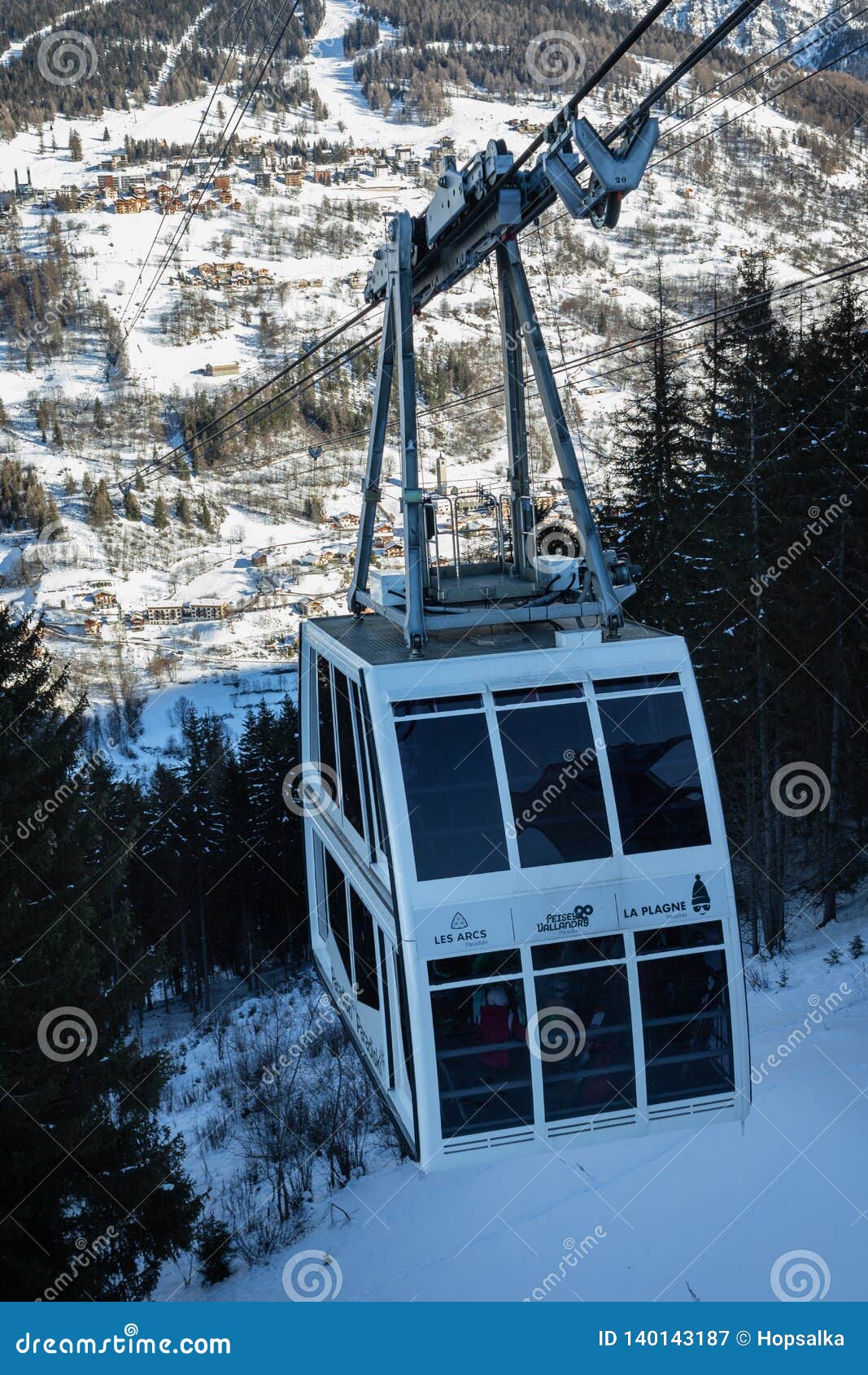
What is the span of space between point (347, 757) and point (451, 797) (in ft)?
6.70

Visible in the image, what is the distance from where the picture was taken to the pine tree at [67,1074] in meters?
11.9

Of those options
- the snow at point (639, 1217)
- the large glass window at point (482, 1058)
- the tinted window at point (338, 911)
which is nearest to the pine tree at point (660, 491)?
the snow at point (639, 1217)

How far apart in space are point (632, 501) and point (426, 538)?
50.2 ft

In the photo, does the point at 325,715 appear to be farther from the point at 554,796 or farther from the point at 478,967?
the point at 478,967

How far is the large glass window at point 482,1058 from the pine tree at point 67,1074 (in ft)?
20.2

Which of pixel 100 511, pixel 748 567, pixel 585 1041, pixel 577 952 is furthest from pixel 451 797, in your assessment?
pixel 100 511

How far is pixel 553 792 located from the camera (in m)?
6.98

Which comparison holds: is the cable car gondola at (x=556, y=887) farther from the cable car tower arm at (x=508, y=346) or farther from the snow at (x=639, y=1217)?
the snow at (x=639, y=1217)

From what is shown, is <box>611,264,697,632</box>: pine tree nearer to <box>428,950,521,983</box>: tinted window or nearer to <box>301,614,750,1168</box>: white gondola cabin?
<box>301,614,750,1168</box>: white gondola cabin

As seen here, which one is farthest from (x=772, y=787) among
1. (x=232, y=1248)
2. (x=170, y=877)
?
(x=170, y=877)

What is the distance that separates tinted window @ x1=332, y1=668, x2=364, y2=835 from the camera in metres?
8.34

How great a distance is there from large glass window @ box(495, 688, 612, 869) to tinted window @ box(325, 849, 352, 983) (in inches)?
121

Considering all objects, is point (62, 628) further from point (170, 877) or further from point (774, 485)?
point (774, 485)

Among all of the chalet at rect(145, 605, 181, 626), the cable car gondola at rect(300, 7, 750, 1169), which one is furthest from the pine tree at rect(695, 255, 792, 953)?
the chalet at rect(145, 605, 181, 626)
